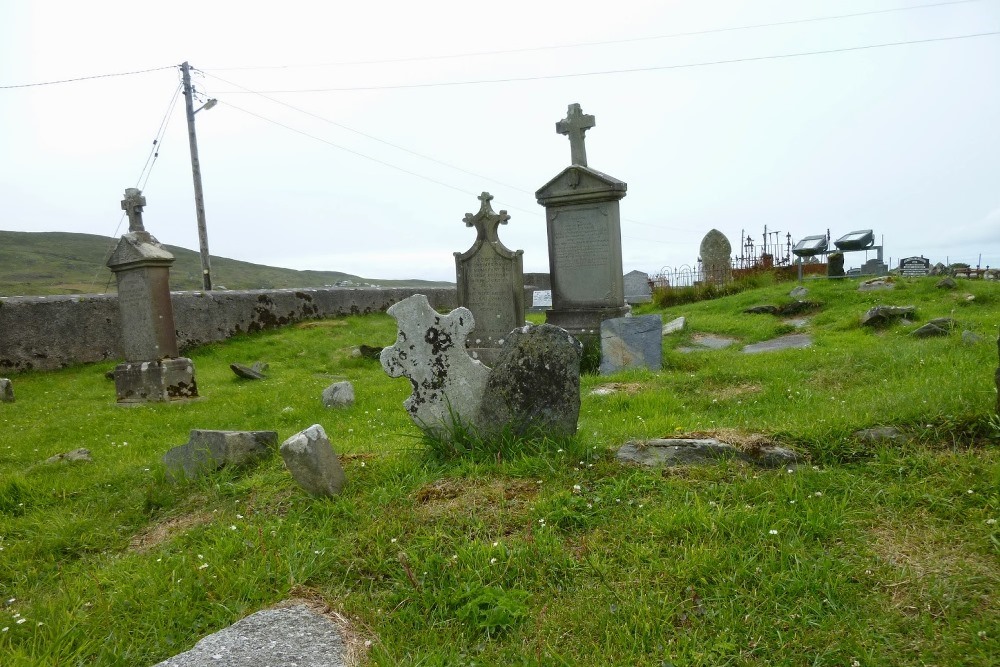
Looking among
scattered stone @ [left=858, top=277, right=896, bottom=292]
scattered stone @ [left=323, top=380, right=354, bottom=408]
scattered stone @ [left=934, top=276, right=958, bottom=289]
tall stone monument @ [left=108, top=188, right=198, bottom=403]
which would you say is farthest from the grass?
scattered stone @ [left=858, top=277, right=896, bottom=292]

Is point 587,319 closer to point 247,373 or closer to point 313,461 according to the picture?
point 247,373

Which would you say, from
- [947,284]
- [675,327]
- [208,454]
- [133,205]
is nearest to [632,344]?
[675,327]

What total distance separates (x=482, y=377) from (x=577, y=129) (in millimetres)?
6471

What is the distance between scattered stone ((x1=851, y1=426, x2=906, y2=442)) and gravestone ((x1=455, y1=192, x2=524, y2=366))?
20.7 ft

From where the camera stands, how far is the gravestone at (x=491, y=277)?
9.67 meters

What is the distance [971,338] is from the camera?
6.34 meters

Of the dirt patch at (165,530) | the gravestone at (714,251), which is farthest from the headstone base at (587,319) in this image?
the gravestone at (714,251)

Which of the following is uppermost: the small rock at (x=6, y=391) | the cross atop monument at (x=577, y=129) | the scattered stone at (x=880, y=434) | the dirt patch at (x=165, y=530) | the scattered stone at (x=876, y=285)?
the cross atop monument at (x=577, y=129)

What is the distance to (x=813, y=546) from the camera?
2.71 m

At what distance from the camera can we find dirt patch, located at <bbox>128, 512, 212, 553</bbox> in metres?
3.59

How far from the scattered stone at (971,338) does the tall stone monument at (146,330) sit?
9.36m

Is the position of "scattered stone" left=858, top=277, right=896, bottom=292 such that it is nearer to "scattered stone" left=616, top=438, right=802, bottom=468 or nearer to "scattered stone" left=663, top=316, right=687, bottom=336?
"scattered stone" left=663, top=316, right=687, bottom=336

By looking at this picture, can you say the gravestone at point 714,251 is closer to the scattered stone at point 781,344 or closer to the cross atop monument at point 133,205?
the scattered stone at point 781,344

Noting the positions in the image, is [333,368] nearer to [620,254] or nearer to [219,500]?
[620,254]
